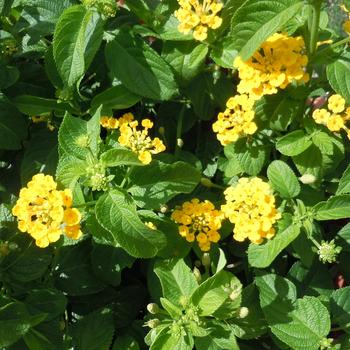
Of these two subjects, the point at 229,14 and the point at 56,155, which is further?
the point at 56,155

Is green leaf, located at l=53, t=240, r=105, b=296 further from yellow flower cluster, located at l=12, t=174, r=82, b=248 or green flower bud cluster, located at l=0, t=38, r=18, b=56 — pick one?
green flower bud cluster, located at l=0, t=38, r=18, b=56

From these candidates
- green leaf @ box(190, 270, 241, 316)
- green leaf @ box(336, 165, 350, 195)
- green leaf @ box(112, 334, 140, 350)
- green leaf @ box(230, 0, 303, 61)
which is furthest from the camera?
green leaf @ box(112, 334, 140, 350)

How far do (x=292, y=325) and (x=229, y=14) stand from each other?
2.30ft

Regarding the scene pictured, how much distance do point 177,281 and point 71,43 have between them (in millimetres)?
556

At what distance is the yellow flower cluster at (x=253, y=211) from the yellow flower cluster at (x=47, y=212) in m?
0.33

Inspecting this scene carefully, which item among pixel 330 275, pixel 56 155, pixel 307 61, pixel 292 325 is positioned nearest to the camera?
pixel 307 61

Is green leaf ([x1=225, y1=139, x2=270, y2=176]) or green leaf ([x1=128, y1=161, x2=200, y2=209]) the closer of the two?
green leaf ([x1=128, y1=161, x2=200, y2=209])

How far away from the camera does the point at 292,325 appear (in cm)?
119

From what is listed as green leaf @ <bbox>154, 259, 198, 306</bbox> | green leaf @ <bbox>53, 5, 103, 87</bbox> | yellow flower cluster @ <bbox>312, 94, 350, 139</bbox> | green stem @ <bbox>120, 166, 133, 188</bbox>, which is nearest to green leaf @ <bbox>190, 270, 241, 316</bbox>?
green leaf @ <bbox>154, 259, 198, 306</bbox>

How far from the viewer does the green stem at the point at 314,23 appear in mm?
1002

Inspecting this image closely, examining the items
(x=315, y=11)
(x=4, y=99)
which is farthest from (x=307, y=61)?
(x=4, y=99)

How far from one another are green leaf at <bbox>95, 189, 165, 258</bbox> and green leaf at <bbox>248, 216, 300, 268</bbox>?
0.78 feet

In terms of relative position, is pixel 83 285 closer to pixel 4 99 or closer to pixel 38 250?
pixel 38 250

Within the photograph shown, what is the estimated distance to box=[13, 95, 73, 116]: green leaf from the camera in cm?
122
